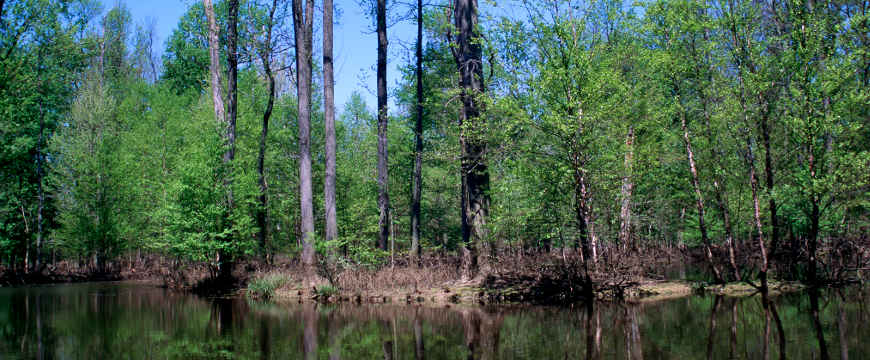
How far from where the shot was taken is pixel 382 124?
73.5ft

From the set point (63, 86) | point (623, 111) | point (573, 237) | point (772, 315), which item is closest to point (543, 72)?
point (623, 111)

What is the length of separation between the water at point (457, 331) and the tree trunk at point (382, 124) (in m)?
7.59

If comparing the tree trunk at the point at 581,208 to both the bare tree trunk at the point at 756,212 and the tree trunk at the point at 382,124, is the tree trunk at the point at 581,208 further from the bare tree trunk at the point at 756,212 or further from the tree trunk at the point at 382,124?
the tree trunk at the point at 382,124

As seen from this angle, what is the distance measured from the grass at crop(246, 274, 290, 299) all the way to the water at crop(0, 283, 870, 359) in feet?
9.69

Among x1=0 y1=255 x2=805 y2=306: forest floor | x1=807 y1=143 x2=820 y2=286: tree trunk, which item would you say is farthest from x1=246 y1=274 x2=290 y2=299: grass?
x1=807 y1=143 x2=820 y2=286: tree trunk

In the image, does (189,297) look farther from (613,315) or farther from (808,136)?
(808,136)

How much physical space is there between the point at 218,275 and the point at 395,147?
13730 millimetres

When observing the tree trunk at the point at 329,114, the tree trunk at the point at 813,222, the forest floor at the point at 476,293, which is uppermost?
the tree trunk at the point at 329,114

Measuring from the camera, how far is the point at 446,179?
33.3 meters

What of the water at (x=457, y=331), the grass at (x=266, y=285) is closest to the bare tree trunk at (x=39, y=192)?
the water at (x=457, y=331)

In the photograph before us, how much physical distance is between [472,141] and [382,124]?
290 inches

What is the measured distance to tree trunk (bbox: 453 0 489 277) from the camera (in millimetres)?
15898

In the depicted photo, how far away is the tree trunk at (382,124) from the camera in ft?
73.5

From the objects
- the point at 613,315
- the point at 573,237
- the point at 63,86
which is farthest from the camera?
the point at 63,86
